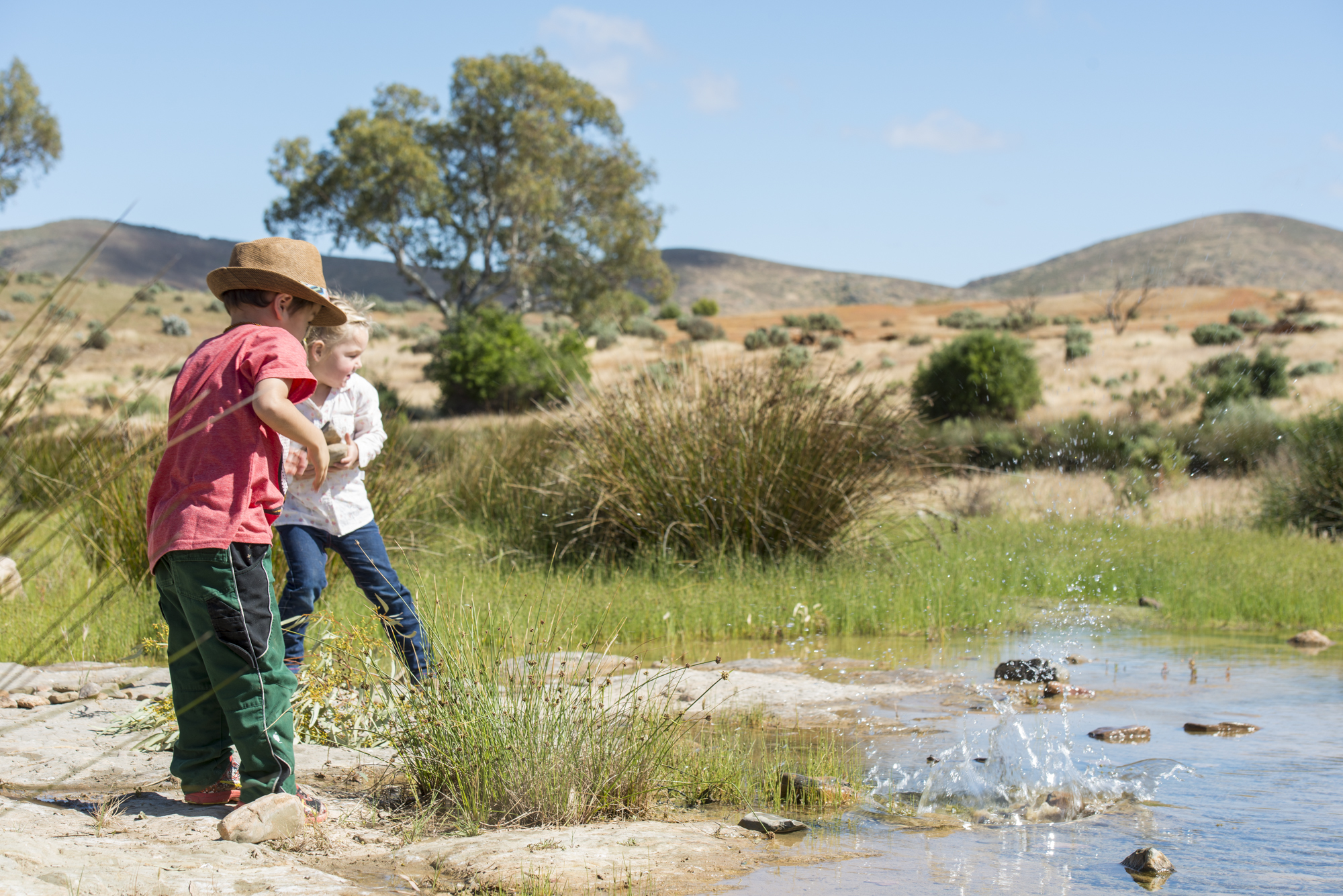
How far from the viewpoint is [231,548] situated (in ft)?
10.2

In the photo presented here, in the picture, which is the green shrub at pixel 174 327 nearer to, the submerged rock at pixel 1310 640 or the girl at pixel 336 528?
the girl at pixel 336 528

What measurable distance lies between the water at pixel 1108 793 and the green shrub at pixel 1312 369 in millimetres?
28167

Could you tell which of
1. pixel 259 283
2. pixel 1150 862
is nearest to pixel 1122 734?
pixel 1150 862

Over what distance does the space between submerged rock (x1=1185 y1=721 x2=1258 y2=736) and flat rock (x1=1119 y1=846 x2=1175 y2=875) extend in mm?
1758

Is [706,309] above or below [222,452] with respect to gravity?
above

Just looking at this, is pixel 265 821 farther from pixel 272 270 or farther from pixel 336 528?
pixel 272 270

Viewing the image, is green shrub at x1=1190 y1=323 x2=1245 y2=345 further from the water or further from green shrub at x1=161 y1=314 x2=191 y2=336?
green shrub at x1=161 y1=314 x2=191 y2=336

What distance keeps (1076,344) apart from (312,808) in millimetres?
38813

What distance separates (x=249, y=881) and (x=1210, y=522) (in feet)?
36.5

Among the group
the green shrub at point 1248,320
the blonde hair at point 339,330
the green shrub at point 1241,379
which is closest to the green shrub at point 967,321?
the green shrub at point 1248,320

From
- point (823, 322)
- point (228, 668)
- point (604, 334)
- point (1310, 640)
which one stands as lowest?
point (1310, 640)

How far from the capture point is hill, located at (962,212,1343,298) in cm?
7056

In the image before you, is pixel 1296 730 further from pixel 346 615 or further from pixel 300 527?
pixel 346 615

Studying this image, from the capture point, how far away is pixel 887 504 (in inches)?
332
